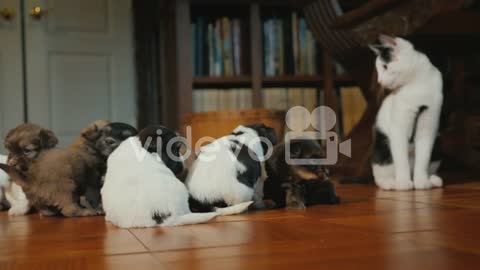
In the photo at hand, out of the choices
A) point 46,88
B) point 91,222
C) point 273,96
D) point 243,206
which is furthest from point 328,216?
point 46,88

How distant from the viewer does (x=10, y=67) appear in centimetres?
322

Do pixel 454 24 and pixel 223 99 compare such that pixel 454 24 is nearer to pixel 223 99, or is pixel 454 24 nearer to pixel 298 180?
pixel 298 180

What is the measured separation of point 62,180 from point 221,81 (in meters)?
1.78

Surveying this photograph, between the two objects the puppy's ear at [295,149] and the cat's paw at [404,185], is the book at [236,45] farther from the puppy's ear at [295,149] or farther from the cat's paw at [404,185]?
the puppy's ear at [295,149]

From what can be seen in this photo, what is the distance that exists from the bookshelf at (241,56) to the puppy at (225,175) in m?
1.54

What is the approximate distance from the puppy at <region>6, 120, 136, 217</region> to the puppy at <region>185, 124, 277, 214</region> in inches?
9.6

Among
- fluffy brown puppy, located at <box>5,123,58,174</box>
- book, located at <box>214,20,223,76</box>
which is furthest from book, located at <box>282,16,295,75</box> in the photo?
fluffy brown puppy, located at <box>5,123,58,174</box>

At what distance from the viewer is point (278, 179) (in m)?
1.48

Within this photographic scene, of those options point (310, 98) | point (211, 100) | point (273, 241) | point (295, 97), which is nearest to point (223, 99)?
point (211, 100)

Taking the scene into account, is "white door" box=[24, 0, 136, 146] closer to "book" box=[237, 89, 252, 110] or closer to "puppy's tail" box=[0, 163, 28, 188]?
"book" box=[237, 89, 252, 110]

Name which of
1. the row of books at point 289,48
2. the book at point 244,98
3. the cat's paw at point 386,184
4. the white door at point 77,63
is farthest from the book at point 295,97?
the cat's paw at point 386,184

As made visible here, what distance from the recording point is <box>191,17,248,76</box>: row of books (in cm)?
308

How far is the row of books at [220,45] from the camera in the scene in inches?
121

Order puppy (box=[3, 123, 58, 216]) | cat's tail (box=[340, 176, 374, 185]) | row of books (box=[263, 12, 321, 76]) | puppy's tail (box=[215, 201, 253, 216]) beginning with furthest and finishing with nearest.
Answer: row of books (box=[263, 12, 321, 76])
cat's tail (box=[340, 176, 374, 185])
puppy (box=[3, 123, 58, 216])
puppy's tail (box=[215, 201, 253, 216])
